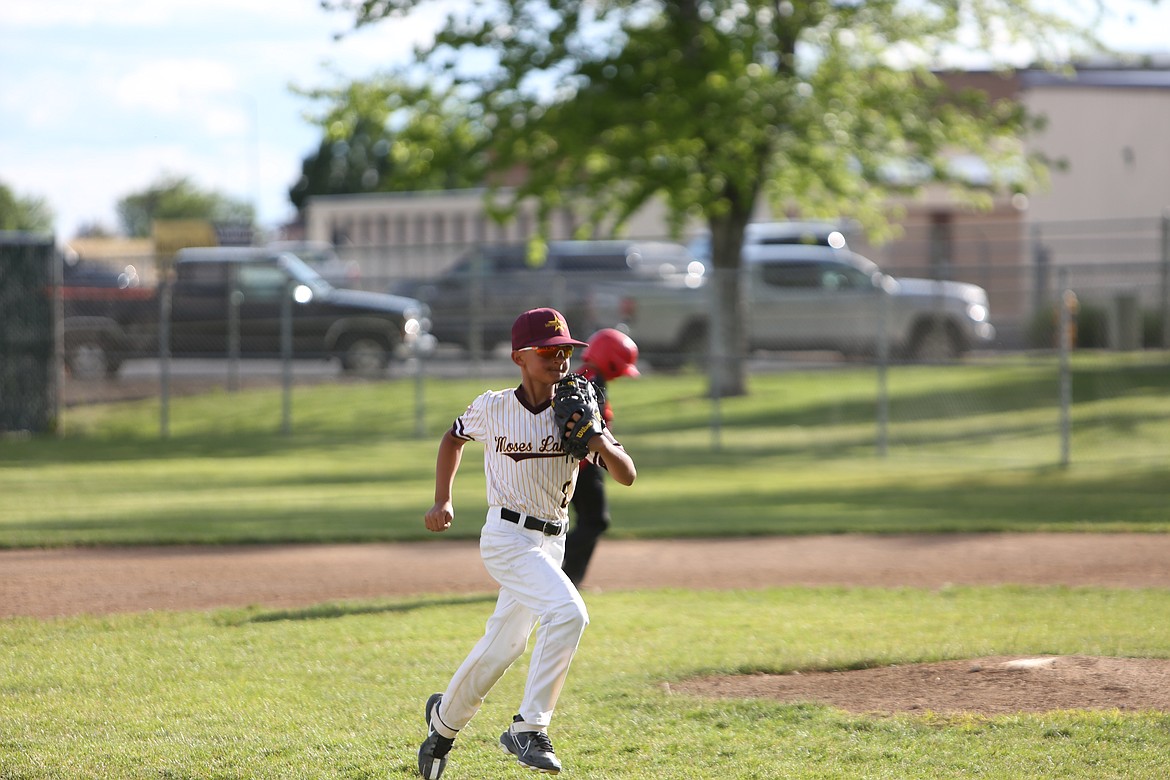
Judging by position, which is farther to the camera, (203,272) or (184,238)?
(184,238)

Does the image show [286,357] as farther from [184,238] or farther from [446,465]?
[184,238]

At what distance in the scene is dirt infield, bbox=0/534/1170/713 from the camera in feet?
21.1

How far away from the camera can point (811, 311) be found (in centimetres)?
2155

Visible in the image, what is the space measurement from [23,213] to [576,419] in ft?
204

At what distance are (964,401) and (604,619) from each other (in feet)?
45.1

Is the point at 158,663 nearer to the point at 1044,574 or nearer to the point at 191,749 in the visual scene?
the point at 191,749

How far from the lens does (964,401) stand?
2050 cm

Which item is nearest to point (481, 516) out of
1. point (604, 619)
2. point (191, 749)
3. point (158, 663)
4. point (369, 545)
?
point (369, 545)

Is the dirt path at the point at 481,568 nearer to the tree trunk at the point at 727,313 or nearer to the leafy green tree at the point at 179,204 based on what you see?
the tree trunk at the point at 727,313

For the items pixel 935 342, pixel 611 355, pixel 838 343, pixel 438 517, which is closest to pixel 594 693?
pixel 438 517

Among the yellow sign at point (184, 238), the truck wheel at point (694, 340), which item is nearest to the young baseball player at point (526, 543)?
the truck wheel at point (694, 340)

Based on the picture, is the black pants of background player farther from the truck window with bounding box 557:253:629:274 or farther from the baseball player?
the truck window with bounding box 557:253:629:274

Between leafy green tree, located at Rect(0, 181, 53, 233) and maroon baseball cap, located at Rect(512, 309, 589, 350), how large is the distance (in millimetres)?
58696

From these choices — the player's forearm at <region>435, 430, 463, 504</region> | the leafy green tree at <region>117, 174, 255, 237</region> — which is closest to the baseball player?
the player's forearm at <region>435, 430, 463, 504</region>
